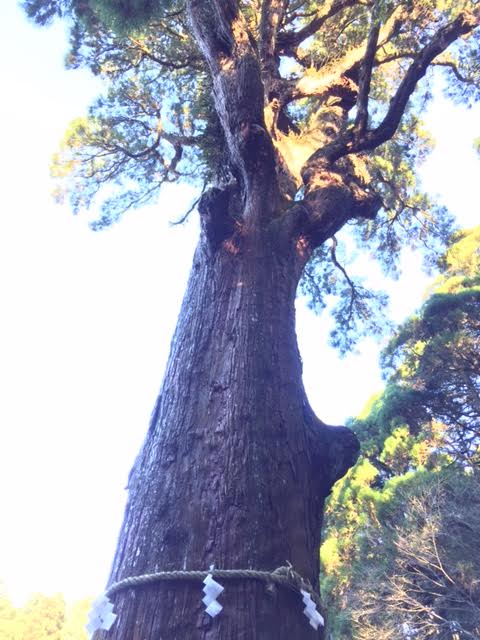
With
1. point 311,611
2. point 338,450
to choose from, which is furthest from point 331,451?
point 311,611

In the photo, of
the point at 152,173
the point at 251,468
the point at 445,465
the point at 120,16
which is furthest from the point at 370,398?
the point at 251,468

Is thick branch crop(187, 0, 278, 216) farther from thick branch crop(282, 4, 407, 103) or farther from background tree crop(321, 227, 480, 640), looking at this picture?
background tree crop(321, 227, 480, 640)

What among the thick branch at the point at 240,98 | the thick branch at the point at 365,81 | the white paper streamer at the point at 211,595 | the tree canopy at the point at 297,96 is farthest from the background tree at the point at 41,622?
the white paper streamer at the point at 211,595

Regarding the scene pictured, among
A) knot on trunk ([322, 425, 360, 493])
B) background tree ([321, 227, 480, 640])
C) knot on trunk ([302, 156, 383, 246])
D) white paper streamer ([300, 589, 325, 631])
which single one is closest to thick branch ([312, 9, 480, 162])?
knot on trunk ([302, 156, 383, 246])

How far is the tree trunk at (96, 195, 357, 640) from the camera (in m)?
1.37

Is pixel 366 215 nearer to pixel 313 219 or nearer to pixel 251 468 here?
pixel 313 219

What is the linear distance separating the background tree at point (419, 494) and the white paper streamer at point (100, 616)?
789cm

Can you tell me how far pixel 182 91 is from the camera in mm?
7578

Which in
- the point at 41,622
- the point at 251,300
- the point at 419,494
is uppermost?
the point at 419,494

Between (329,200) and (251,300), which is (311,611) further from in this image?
(329,200)

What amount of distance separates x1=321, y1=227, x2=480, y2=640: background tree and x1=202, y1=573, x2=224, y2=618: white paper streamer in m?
7.78

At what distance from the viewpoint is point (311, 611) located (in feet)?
4.84

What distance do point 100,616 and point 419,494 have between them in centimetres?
1020

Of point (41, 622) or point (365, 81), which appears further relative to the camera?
point (41, 622)
